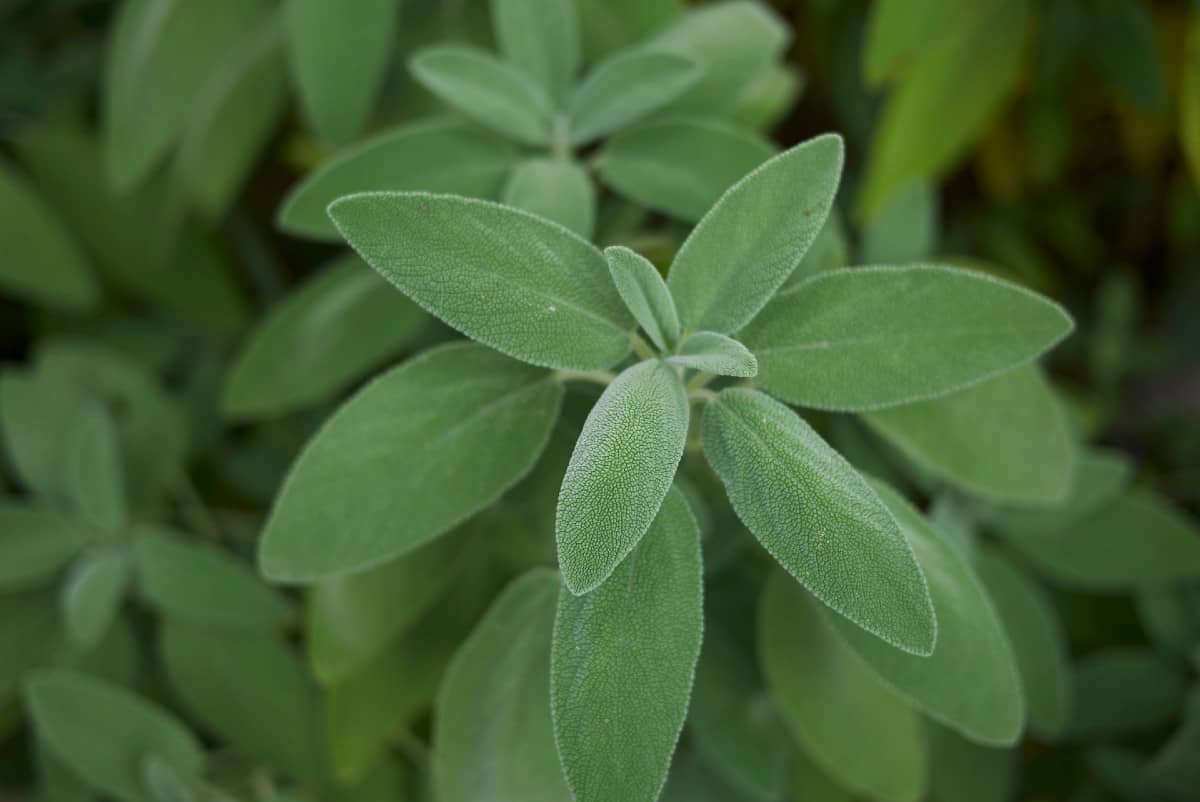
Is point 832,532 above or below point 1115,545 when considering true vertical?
above

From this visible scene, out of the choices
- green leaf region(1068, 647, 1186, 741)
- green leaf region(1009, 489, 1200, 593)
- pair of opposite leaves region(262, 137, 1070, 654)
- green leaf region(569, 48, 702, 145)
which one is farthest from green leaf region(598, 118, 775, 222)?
green leaf region(1068, 647, 1186, 741)

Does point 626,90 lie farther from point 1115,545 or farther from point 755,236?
point 1115,545

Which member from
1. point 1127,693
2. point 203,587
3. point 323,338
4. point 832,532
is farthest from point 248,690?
point 1127,693

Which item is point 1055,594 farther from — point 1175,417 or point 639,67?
point 639,67

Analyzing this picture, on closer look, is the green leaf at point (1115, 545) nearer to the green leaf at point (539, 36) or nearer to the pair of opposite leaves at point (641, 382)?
the pair of opposite leaves at point (641, 382)

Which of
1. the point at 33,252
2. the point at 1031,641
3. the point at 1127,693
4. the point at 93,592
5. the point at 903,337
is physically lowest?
the point at 1127,693

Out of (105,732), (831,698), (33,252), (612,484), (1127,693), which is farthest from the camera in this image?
(33,252)

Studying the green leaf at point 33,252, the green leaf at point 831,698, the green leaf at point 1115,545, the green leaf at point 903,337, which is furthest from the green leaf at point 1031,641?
the green leaf at point 33,252
